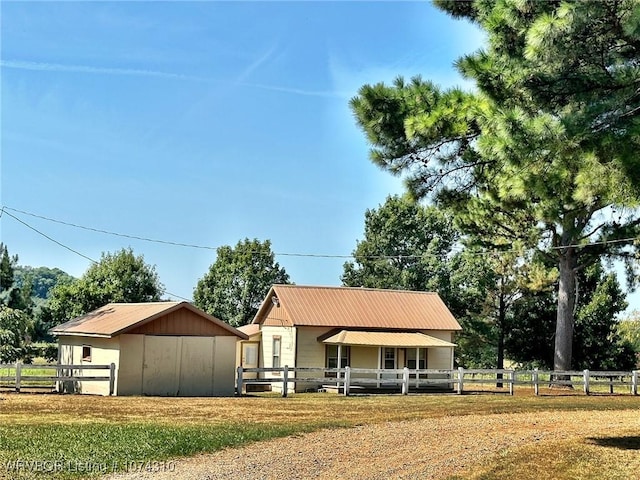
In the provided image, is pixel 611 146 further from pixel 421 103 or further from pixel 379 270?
pixel 379 270

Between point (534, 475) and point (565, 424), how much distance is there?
5.94 meters

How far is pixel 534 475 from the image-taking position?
1091 centimetres

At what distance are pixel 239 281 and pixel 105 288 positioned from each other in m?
12.6

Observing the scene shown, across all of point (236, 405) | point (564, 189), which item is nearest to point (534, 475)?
point (564, 189)

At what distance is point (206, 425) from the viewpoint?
15578 millimetres

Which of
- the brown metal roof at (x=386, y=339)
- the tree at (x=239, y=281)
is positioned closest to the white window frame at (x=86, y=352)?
the brown metal roof at (x=386, y=339)

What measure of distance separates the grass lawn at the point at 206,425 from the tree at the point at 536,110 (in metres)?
4.00

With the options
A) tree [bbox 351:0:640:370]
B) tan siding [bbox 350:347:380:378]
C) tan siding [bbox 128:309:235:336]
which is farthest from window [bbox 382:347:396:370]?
tree [bbox 351:0:640:370]

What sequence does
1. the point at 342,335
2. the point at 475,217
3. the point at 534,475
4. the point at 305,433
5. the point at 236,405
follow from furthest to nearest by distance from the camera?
the point at 342,335 < the point at 475,217 < the point at 236,405 < the point at 305,433 < the point at 534,475

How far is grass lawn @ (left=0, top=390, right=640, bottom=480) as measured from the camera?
11.2m

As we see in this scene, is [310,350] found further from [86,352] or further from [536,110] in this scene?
[536,110]

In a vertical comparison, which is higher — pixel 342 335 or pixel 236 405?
pixel 342 335

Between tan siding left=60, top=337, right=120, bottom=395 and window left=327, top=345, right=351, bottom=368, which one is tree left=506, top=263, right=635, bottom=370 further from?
tan siding left=60, top=337, right=120, bottom=395

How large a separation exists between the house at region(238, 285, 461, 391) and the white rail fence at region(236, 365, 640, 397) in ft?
1.57
